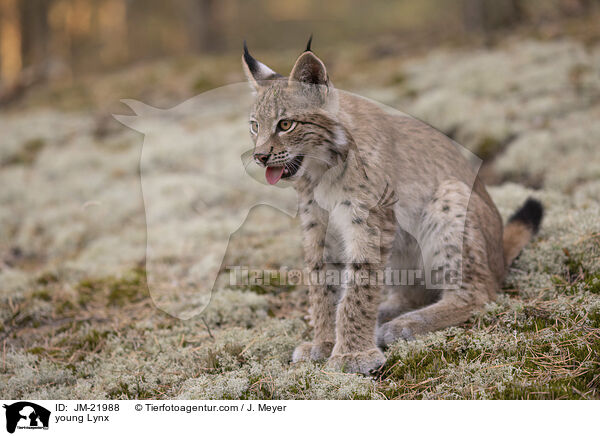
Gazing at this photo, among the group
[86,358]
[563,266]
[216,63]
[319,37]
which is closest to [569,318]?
[563,266]

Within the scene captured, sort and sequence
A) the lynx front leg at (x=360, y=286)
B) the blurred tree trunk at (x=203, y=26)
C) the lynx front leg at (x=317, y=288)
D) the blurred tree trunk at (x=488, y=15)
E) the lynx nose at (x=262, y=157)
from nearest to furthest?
the lynx nose at (x=262, y=157)
the lynx front leg at (x=360, y=286)
the lynx front leg at (x=317, y=288)
the blurred tree trunk at (x=488, y=15)
the blurred tree trunk at (x=203, y=26)

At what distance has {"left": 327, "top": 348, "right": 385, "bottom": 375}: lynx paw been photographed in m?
2.96

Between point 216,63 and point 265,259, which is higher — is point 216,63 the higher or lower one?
the higher one

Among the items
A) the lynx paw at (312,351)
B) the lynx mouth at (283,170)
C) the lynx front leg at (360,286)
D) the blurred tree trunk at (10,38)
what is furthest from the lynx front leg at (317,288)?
the blurred tree trunk at (10,38)

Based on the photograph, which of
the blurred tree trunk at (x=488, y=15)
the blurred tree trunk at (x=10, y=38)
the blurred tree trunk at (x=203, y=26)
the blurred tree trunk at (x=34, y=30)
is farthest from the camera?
the blurred tree trunk at (x=34, y=30)

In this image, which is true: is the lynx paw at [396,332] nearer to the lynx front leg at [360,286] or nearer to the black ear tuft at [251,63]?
the lynx front leg at [360,286]

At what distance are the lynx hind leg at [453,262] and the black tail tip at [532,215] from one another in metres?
0.78

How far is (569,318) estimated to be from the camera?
2.97m

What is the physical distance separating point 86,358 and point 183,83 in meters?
8.83

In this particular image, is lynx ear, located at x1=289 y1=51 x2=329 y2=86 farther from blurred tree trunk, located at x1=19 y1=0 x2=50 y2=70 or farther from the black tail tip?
blurred tree trunk, located at x1=19 y1=0 x2=50 y2=70

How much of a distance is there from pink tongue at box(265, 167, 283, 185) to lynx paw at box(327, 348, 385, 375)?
3.80 ft
